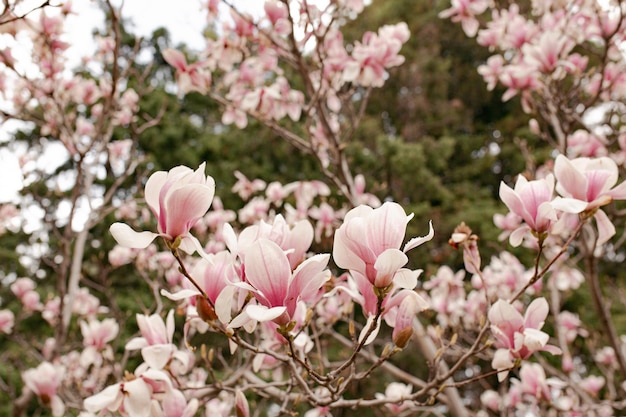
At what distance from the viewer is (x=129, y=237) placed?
0.69 metres

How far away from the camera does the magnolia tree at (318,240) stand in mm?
693

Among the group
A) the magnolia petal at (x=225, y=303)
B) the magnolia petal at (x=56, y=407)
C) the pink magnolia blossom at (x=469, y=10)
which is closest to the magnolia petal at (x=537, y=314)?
the magnolia petal at (x=225, y=303)

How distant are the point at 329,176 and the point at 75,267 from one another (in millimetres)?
1542

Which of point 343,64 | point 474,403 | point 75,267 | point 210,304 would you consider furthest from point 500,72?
point 474,403

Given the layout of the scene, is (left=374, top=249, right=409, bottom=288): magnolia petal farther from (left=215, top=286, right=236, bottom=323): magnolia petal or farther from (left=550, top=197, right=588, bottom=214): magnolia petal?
(left=550, top=197, right=588, bottom=214): magnolia petal

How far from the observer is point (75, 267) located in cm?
265

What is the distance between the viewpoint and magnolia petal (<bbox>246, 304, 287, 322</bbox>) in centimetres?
59

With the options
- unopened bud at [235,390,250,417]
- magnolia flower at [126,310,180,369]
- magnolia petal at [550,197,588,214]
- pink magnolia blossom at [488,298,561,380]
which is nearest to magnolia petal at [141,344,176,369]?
magnolia flower at [126,310,180,369]

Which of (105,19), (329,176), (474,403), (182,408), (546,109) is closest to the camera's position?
(182,408)

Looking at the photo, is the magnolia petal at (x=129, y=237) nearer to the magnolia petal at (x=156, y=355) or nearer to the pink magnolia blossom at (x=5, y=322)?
the magnolia petal at (x=156, y=355)

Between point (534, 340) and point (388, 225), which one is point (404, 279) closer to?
point (388, 225)

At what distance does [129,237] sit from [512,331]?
0.66 meters

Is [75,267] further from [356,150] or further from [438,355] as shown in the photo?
[356,150]

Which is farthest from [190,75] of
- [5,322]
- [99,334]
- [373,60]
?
[5,322]
